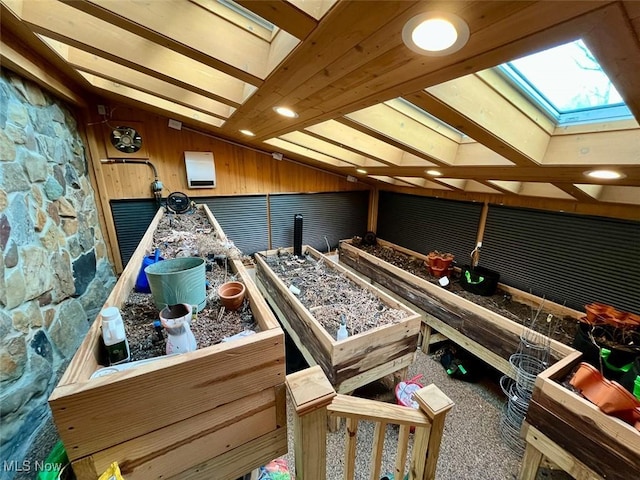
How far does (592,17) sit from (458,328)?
8.11 ft

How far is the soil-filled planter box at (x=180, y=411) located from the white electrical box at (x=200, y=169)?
292cm

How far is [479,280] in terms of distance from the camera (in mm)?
2770

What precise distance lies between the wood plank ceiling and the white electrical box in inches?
50.5

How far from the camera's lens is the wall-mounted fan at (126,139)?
2.91 m

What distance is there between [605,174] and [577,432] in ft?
4.53

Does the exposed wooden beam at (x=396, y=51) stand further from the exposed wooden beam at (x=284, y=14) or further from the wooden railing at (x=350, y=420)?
the wooden railing at (x=350, y=420)

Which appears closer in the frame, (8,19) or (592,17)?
(592,17)

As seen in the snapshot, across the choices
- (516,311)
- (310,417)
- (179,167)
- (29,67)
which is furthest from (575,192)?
(179,167)

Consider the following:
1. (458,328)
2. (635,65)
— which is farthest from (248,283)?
(458,328)

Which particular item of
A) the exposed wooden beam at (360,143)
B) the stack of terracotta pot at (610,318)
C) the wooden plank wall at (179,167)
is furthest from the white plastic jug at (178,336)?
the wooden plank wall at (179,167)

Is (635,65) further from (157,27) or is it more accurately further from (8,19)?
(8,19)

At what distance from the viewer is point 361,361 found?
1.96 m

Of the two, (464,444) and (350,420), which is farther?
(464,444)

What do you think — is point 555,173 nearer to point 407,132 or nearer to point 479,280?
point 407,132
